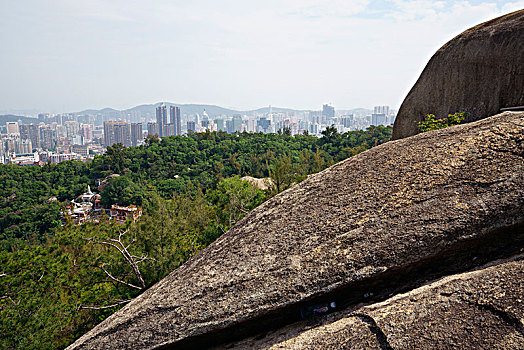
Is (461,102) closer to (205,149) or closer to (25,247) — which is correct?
(25,247)

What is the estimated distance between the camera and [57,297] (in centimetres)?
1180

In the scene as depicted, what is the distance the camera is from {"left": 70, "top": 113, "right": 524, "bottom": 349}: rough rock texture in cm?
327

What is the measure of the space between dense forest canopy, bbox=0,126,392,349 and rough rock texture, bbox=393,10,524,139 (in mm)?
7836

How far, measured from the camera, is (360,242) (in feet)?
11.3

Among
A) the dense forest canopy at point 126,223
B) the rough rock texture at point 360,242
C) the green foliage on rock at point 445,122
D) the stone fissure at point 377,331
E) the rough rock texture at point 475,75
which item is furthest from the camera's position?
the dense forest canopy at point 126,223

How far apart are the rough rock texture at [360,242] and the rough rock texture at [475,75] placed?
A: 7.56 feet

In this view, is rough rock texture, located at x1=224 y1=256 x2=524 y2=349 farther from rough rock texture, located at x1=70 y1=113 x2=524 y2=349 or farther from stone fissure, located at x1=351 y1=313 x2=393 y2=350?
rough rock texture, located at x1=70 y1=113 x2=524 y2=349

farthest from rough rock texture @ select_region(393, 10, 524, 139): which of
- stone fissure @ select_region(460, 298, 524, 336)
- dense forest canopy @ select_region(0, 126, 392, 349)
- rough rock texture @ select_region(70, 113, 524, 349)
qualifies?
dense forest canopy @ select_region(0, 126, 392, 349)

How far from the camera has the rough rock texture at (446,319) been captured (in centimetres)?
264

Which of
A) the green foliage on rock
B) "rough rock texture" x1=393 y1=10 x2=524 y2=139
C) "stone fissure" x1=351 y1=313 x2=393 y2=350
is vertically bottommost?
"stone fissure" x1=351 y1=313 x2=393 y2=350

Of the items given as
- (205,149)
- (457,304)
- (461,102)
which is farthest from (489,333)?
(205,149)

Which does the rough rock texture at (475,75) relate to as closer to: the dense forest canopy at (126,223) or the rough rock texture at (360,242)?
the rough rock texture at (360,242)

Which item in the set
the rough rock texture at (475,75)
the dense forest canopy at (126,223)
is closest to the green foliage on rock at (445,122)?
the rough rock texture at (475,75)

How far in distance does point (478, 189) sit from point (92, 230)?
15.2 meters
